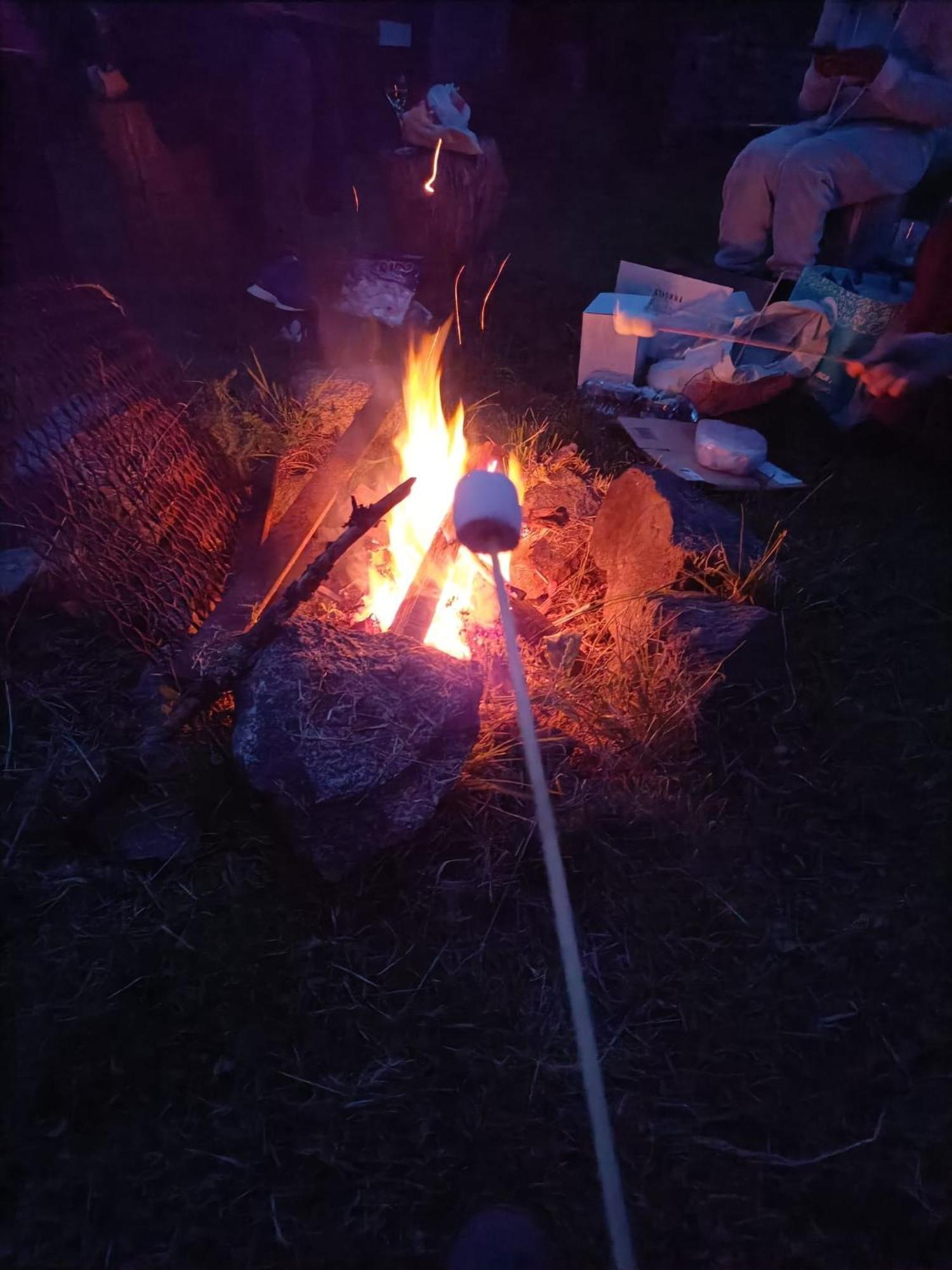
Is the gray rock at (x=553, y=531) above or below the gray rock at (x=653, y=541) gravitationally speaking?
below

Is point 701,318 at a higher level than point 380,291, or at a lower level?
higher

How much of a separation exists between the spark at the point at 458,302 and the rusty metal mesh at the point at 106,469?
2.42 meters

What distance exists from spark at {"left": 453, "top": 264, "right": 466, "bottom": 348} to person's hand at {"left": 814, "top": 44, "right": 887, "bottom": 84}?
270 cm

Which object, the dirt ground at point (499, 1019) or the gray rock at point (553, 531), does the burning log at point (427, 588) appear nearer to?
the gray rock at point (553, 531)

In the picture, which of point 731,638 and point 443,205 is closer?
point 731,638

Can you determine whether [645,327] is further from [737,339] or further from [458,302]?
[458,302]

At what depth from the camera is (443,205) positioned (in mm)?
5176

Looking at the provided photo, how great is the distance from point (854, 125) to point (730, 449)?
3512mm

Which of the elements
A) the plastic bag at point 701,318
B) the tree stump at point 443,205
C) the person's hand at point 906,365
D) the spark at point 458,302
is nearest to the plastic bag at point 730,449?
the person's hand at point 906,365

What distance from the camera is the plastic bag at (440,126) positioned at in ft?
16.7

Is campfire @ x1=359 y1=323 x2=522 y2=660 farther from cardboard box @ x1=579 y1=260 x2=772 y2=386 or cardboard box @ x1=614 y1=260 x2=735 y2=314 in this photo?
cardboard box @ x1=614 y1=260 x2=735 y2=314

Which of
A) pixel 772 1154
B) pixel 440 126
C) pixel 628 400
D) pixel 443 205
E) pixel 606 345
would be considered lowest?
pixel 772 1154

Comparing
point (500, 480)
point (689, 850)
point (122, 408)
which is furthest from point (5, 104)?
Result: point (689, 850)

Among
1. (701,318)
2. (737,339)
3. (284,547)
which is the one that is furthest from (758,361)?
(284,547)
